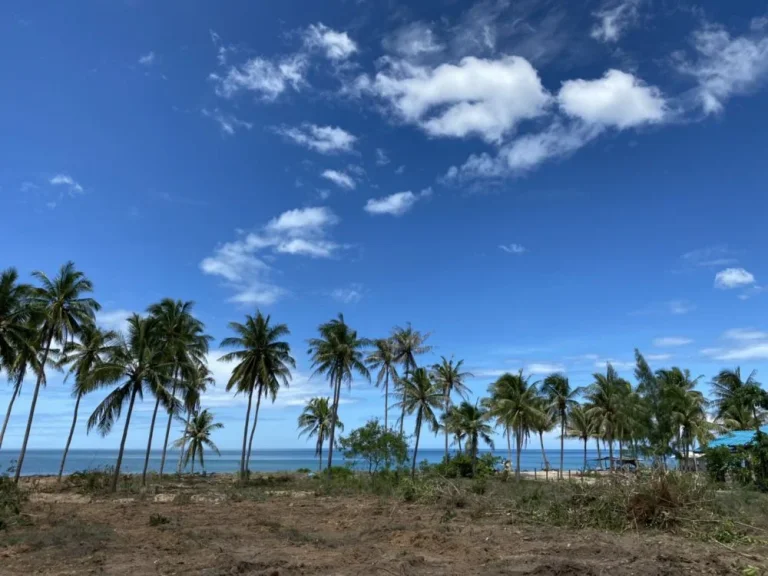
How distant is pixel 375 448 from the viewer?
92.9 ft

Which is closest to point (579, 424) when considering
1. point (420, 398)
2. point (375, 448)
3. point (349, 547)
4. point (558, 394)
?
point (558, 394)

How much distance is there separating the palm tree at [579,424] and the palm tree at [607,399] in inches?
43.5

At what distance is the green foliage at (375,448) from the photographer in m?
28.2

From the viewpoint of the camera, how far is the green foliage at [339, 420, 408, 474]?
1109 inches

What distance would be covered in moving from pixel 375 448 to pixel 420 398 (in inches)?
456

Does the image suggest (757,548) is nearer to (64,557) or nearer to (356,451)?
(64,557)

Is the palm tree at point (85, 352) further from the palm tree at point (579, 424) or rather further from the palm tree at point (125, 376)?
the palm tree at point (579, 424)

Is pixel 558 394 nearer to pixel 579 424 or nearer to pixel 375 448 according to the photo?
pixel 579 424

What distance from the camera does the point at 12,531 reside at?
42.8 ft

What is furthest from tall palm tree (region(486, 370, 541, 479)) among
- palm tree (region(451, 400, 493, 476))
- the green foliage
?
the green foliage

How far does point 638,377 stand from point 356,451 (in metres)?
16.7

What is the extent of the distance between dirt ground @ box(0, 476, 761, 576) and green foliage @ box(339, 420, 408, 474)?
39.2 ft

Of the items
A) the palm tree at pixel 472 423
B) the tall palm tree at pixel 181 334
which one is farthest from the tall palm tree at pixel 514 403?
the tall palm tree at pixel 181 334

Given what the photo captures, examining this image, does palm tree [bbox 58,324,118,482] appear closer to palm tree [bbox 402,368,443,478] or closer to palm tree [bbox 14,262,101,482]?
palm tree [bbox 14,262,101,482]
